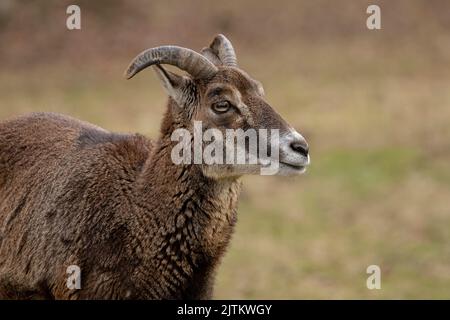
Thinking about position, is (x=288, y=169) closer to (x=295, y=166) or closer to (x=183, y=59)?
(x=295, y=166)

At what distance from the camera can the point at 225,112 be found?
347 inches

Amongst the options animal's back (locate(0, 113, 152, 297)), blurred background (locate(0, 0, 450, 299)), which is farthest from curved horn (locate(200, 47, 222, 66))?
blurred background (locate(0, 0, 450, 299))

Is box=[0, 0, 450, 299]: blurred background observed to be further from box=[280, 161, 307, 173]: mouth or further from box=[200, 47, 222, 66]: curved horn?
box=[280, 161, 307, 173]: mouth

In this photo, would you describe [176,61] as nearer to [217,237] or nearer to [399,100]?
[217,237]

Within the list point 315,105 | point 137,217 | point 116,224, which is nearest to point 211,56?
point 137,217

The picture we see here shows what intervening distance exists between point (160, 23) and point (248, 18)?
10.4 feet

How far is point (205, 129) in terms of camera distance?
29.0 ft

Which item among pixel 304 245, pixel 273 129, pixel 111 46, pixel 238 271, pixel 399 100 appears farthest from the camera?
pixel 111 46

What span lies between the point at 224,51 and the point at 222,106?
1.11 m

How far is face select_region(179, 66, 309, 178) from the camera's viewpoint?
8602 mm

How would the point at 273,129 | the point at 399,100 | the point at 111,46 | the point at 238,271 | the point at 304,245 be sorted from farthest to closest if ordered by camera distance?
the point at 111,46
the point at 399,100
the point at 304,245
the point at 238,271
the point at 273,129

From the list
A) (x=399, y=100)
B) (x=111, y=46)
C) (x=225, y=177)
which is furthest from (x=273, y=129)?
(x=111, y=46)

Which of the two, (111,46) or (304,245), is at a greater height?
(111,46)

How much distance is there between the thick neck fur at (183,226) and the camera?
8836mm
